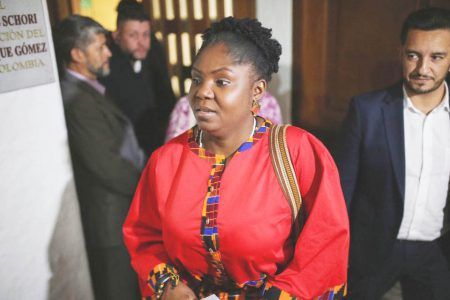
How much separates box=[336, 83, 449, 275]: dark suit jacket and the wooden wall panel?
0.49 m

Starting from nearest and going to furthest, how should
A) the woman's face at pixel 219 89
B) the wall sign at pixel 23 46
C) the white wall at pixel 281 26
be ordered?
the woman's face at pixel 219 89 < the wall sign at pixel 23 46 < the white wall at pixel 281 26

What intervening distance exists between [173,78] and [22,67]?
78.7 inches

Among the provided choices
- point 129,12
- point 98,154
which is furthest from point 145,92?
point 98,154

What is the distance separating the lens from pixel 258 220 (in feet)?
4.04

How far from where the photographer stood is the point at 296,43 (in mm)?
2520

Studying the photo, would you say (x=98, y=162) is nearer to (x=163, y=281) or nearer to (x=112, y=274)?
(x=112, y=274)

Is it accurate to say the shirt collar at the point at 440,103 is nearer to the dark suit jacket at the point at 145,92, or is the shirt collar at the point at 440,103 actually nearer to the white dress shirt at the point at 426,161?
the white dress shirt at the point at 426,161

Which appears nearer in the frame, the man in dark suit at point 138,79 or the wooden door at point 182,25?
the man in dark suit at point 138,79

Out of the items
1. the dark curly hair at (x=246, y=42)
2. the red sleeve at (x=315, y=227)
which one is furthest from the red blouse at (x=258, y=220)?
the dark curly hair at (x=246, y=42)

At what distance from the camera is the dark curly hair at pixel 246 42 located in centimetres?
125

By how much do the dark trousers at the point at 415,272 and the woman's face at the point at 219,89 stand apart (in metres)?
1.12

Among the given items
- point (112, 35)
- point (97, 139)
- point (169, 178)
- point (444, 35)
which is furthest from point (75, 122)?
point (444, 35)

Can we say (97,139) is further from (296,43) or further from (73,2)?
(73,2)

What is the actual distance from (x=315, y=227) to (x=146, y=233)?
644mm
